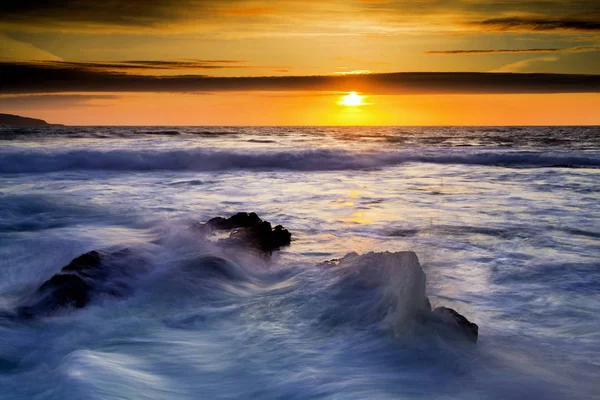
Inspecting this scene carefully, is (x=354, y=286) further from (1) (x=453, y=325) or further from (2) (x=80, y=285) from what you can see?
(2) (x=80, y=285)

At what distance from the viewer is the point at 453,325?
3.80 meters

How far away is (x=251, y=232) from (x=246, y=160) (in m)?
18.3

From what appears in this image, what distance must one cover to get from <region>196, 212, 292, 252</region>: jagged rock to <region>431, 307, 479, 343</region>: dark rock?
123 inches

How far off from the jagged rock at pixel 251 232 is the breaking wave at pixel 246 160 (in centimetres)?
1526

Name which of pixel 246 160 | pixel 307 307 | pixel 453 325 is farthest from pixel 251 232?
pixel 246 160

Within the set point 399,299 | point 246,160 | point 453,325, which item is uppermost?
point 246,160

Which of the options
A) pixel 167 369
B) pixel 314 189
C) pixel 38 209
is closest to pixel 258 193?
pixel 314 189

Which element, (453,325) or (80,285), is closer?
(453,325)

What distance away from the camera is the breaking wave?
72.0ft

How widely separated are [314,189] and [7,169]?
1261 cm

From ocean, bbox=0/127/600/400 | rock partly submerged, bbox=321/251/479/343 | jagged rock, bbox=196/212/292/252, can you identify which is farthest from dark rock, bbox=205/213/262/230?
rock partly submerged, bbox=321/251/479/343

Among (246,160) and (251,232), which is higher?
(246,160)

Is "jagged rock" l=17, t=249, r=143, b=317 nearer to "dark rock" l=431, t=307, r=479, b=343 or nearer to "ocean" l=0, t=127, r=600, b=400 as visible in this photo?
"ocean" l=0, t=127, r=600, b=400

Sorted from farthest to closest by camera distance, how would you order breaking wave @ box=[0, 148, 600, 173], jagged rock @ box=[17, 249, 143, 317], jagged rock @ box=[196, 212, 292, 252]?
breaking wave @ box=[0, 148, 600, 173], jagged rock @ box=[196, 212, 292, 252], jagged rock @ box=[17, 249, 143, 317]
